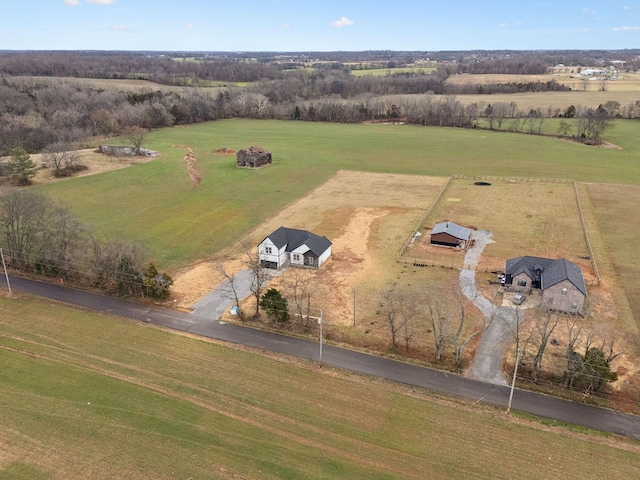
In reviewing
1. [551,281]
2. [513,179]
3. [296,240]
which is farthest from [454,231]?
[513,179]

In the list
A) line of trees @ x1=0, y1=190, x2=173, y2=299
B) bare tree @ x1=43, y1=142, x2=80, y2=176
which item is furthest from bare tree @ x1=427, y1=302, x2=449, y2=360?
bare tree @ x1=43, y1=142, x2=80, y2=176

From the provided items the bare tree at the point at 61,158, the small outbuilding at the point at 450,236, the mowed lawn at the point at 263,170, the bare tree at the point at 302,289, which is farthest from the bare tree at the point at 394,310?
the bare tree at the point at 61,158

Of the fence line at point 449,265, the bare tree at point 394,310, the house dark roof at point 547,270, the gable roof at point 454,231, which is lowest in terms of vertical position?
the fence line at point 449,265

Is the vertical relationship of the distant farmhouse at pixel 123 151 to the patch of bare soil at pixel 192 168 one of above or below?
above

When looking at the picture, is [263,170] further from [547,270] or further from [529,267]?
[547,270]

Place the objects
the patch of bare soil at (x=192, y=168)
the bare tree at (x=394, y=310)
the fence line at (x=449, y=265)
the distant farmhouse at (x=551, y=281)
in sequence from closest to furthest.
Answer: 1. the bare tree at (x=394, y=310)
2. the distant farmhouse at (x=551, y=281)
3. the fence line at (x=449, y=265)
4. the patch of bare soil at (x=192, y=168)

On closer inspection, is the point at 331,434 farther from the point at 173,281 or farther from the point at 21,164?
the point at 21,164

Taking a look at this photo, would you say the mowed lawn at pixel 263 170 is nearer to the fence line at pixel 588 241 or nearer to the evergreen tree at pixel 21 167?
the evergreen tree at pixel 21 167
